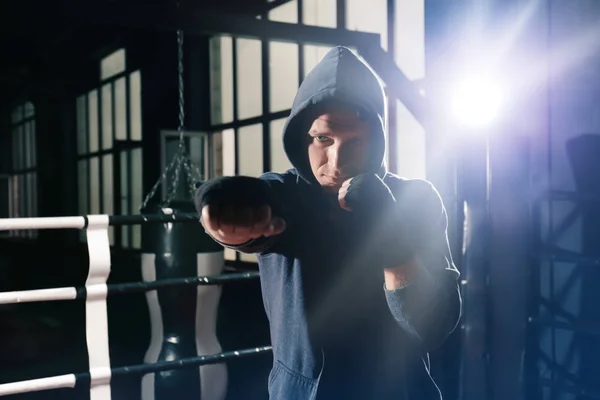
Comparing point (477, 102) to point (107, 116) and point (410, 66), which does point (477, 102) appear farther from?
point (107, 116)

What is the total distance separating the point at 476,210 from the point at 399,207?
1.94 meters

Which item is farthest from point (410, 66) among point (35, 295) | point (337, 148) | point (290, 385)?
point (290, 385)

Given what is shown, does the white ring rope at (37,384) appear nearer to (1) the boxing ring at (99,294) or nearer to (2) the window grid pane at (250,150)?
(1) the boxing ring at (99,294)

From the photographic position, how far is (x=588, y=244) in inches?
102

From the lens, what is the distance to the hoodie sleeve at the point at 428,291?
3.22ft

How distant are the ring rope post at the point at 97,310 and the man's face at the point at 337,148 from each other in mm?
954

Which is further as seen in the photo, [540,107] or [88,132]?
[88,132]

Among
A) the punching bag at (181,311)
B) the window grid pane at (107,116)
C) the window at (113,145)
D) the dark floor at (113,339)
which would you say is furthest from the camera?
the window grid pane at (107,116)

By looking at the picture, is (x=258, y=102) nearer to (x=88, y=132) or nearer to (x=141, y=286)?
(x=88, y=132)

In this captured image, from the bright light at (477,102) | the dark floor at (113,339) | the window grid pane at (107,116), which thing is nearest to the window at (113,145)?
the window grid pane at (107,116)

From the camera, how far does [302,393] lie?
3.48 feet

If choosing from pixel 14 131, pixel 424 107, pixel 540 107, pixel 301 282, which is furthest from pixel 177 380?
pixel 14 131

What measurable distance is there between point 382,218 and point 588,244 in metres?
2.04

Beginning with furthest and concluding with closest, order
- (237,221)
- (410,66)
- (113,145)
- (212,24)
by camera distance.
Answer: (113,145) < (410,66) < (212,24) < (237,221)
